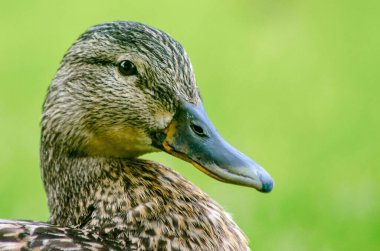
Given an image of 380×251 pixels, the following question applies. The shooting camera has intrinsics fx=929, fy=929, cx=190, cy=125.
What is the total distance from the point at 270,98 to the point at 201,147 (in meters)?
2.97

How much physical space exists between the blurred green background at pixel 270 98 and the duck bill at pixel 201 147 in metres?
1.59

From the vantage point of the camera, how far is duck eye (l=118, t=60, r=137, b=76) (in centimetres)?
249

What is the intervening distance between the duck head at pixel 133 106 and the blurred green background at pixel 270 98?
157 cm

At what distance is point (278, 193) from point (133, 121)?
2015mm

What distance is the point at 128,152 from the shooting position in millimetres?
2609

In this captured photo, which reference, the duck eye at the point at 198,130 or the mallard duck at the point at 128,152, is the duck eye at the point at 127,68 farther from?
the duck eye at the point at 198,130

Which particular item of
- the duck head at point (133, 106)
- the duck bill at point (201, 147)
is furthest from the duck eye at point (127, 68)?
the duck bill at point (201, 147)

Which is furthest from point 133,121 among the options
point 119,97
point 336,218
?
point 336,218

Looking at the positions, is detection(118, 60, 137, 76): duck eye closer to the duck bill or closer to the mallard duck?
the mallard duck

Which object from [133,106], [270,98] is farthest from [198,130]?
[270,98]

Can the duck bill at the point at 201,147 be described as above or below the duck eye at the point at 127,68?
below

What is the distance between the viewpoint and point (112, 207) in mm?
2564

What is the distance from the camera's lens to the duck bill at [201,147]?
2404mm

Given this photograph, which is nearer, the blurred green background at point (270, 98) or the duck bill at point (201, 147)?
the duck bill at point (201, 147)
